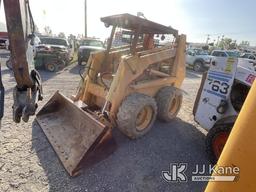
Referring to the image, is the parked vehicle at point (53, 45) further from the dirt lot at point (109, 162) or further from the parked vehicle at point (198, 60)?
the parked vehicle at point (198, 60)

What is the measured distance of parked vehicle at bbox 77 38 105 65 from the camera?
12.6 m

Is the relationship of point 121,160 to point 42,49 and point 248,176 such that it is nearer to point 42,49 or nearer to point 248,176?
point 248,176

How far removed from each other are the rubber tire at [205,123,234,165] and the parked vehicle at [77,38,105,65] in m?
10.1

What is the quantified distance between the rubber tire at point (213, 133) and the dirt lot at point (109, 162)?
0.15 metres

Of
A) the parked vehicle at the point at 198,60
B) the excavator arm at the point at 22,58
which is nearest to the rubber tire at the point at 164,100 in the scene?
the excavator arm at the point at 22,58

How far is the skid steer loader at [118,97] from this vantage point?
10.7 feet

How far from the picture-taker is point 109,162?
10.8ft

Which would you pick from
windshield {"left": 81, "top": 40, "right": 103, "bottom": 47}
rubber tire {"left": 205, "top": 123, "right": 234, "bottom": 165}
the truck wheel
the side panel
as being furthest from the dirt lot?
windshield {"left": 81, "top": 40, "right": 103, "bottom": 47}

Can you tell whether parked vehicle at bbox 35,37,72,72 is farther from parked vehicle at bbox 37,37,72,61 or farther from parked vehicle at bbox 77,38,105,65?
parked vehicle at bbox 77,38,105,65

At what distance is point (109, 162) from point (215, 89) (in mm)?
2195

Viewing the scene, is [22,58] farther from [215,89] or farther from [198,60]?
[198,60]

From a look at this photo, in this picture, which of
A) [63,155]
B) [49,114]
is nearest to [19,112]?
[63,155]

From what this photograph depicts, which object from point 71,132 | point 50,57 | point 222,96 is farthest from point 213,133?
point 50,57

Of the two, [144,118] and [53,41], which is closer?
[144,118]
